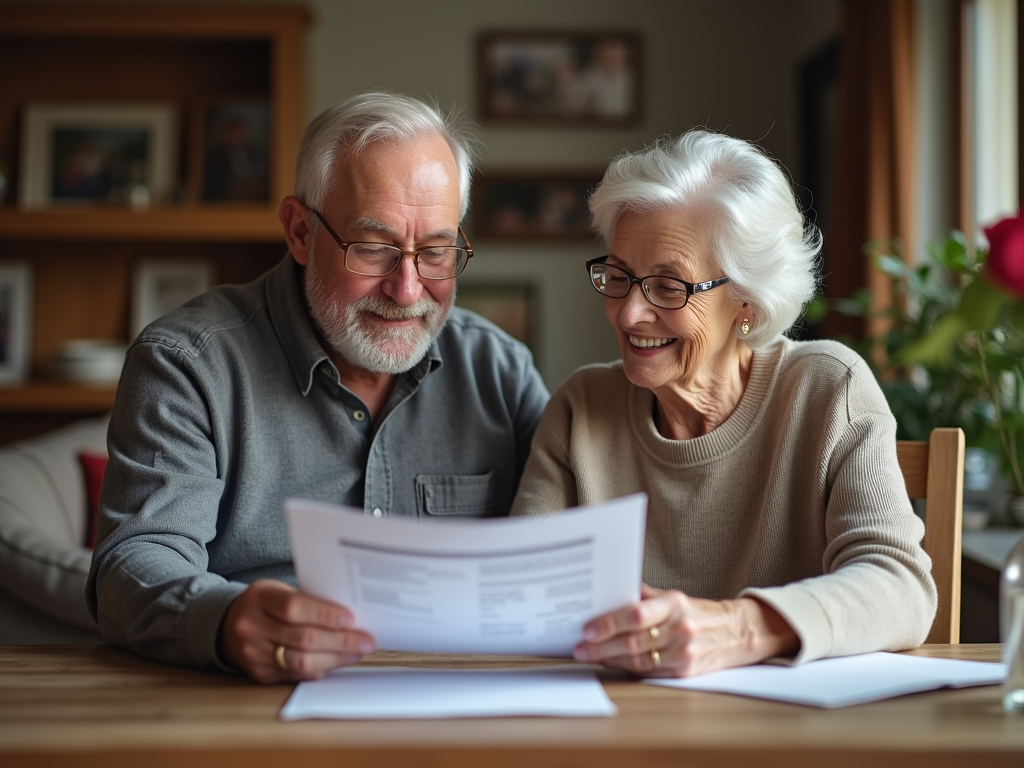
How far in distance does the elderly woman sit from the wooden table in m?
0.38

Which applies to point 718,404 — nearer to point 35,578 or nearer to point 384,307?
point 384,307

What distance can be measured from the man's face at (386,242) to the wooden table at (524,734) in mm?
709

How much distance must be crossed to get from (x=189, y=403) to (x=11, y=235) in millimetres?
3387

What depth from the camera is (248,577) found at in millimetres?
1619

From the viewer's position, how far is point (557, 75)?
15.8 feet

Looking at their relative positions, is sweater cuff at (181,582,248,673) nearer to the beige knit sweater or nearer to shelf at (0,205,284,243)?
the beige knit sweater

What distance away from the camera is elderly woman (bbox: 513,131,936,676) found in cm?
146

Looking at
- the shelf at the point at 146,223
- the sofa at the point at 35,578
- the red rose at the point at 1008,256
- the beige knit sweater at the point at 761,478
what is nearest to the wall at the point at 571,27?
the shelf at the point at 146,223

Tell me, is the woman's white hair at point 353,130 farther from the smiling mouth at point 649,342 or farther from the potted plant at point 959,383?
the potted plant at point 959,383

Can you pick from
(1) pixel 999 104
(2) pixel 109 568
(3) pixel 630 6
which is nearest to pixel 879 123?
(1) pixel 999 104

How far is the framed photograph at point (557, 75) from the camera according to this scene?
189 inches

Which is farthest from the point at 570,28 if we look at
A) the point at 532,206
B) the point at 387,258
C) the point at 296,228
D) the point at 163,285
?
the point at 387,258

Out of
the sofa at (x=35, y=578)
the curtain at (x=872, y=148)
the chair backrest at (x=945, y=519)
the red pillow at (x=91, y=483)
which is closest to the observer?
the chair backrest at (x=945, y=519)

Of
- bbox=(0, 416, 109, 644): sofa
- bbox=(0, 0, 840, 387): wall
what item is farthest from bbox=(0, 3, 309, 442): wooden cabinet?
bbox=(0, 416, 109, 644): sofa
